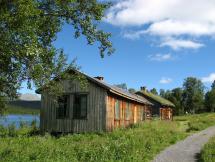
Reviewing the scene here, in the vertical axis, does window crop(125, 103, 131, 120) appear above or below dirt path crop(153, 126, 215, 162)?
above

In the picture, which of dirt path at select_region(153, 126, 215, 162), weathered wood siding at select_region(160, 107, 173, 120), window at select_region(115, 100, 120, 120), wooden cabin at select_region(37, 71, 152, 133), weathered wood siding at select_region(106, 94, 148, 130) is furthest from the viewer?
weathered wood siding at select_region(160, 107, 173, 120)

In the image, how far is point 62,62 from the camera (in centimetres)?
1712

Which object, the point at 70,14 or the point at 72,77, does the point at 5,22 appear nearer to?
the point at 70,14

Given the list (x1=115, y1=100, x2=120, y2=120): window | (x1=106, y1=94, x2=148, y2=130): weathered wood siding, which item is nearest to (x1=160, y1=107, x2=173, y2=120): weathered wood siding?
(x1=106, y1=94, x2=148, y2=130): weathered wood siding

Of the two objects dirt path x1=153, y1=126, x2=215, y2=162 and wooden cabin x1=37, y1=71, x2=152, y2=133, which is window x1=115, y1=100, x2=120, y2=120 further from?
dirt path x1=153, y1=126, x2=215, y2=162

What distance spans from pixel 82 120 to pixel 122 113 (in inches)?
182

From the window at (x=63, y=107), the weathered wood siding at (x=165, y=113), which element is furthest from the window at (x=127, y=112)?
the weathered wood siding at (x=165, y=113)

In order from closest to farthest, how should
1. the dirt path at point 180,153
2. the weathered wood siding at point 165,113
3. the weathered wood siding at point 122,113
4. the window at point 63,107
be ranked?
the dirt path at point 180,153 < the weathered wood siding at point 122,113 < the window at point 63,107 < the weathered wood siding at point 165,113

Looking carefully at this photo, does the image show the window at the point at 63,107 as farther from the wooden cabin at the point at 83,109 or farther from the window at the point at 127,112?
the window at the point at 127,112

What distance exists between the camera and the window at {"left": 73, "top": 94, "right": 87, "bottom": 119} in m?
28.9

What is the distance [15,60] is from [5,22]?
58.6 inches

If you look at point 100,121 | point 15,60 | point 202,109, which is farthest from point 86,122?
point 202,109

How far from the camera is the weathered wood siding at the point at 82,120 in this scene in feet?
92.8

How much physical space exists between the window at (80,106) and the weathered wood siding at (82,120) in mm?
245
